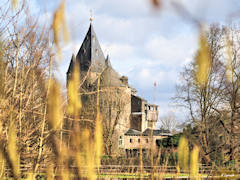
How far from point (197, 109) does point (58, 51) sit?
18.2 metres

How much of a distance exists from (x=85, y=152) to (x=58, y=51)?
0.47 meters

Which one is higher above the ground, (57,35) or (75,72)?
(57,35)

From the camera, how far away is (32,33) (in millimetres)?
3477

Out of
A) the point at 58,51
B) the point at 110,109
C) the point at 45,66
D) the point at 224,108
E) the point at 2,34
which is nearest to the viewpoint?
the point at 58,51

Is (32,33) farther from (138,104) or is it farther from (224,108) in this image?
(138,104)

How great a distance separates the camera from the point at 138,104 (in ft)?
167

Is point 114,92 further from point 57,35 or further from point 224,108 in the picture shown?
point 57,35

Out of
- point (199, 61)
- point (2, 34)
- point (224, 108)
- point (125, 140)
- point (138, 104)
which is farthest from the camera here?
point (138, 104)

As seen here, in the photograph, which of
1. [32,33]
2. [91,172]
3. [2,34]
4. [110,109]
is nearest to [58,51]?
[91,172]

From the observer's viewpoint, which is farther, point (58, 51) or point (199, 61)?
point (58, 51)

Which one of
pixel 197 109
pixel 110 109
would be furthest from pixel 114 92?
pixel 197 109

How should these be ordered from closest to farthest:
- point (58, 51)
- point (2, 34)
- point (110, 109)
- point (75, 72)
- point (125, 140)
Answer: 1. point (75, 72)
2. point (58, 51)
3. point (2, 34)
4. point (110, 109)
5. point (125, 140)

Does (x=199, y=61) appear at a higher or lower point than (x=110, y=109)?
lower

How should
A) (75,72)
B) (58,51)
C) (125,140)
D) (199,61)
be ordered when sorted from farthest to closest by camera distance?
1. (125,140)
2. (58,51)
3. (75,72)
4. (199,61)
